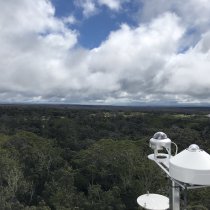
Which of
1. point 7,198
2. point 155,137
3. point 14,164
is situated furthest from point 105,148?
point 155,137

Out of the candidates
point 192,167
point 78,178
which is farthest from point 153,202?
point 78,178

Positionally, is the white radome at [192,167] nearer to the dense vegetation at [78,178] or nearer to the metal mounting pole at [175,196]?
the metal mounting pole at [175,196]

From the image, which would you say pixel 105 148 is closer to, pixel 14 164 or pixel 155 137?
pixel 14 164

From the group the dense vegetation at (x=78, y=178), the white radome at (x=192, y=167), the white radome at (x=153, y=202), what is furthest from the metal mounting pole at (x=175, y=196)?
the dense vegetation at (x=78, y=178)

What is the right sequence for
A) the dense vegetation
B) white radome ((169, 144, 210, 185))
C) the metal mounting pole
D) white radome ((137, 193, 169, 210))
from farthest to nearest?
the dense vegetation < white radome ((137, 193, 169, 210)) < the metal mounting pole < white radome ((169, 144, 210, 185))

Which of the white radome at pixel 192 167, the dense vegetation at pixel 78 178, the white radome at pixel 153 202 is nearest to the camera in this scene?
the white radome at pixel 192 167

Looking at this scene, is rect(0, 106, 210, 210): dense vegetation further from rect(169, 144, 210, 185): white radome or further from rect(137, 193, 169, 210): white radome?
rect(169, 144, 210, 185): white radome

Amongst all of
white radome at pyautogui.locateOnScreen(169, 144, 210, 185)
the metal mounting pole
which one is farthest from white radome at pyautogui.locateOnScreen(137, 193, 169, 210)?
white radome at pyautogui.locateOnScreen(169, 144, 210, 185)

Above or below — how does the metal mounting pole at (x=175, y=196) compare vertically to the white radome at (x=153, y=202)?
above

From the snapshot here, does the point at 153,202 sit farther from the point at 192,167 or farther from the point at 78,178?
the point at 78,178

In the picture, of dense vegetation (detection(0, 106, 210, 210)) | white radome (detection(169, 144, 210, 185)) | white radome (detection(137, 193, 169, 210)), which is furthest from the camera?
dense vegetation (detection(0, 106, 210, 210))
